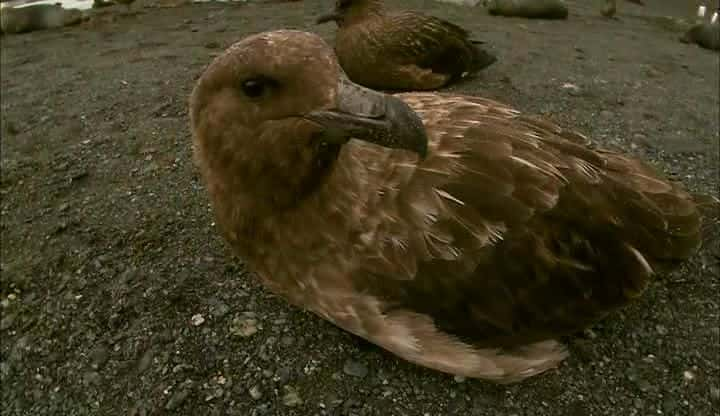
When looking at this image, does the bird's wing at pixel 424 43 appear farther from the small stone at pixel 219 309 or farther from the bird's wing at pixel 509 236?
the small stone at pixel 219 309

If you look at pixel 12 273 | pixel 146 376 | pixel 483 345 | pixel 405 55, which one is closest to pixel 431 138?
pixel 483 345

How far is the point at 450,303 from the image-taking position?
2035 millimetres

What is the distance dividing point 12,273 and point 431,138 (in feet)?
7.44

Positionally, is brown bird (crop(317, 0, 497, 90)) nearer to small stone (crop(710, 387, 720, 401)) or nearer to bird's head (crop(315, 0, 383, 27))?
bird's head (crop(315, 0, 383, 27))

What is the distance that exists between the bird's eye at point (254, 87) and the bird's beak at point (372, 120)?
0.59ft

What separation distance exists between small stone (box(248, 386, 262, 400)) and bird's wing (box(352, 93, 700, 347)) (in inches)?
24.7

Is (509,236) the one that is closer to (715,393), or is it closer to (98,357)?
(715,393)

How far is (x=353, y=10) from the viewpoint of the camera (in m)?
4.83

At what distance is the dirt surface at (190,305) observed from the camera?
87.7 inches

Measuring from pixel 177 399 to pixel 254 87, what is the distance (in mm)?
1269

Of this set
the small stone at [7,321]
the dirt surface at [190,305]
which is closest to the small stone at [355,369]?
the dirt surface at [190,305]

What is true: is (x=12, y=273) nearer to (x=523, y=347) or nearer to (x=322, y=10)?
(x=523, y=347)

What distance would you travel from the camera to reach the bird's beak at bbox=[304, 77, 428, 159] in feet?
5.23

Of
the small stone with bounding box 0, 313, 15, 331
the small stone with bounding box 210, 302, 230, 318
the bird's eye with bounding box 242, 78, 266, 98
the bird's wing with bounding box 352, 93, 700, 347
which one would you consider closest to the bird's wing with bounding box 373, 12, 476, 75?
the bird's wing with bounding box 352, 93, 700, 347
